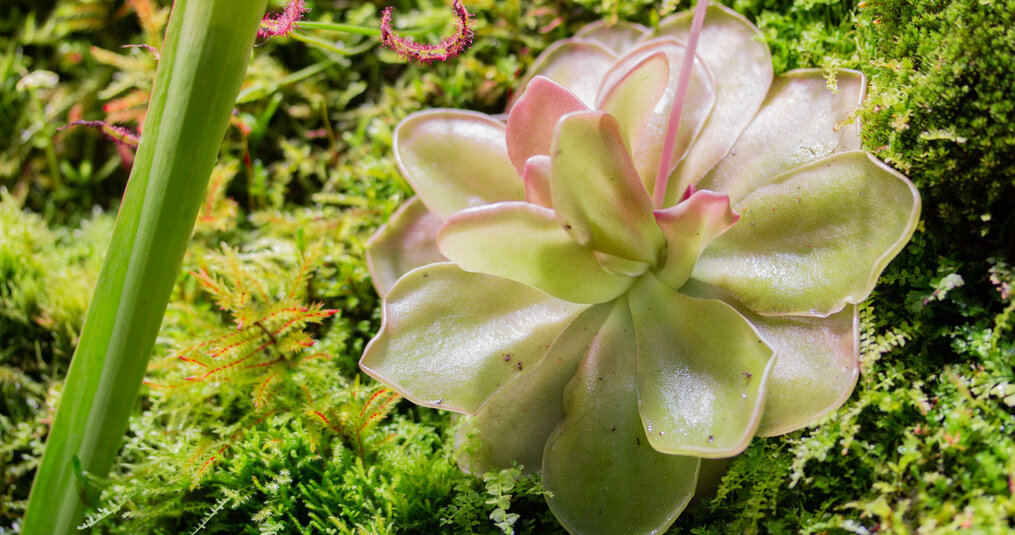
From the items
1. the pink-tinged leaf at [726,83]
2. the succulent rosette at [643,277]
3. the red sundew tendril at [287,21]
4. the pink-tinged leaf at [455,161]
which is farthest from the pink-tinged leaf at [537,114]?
the red sundew tendril at [287,21]

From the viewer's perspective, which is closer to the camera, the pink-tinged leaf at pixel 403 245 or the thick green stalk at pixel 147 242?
the thick green stalk at pixel 147 242

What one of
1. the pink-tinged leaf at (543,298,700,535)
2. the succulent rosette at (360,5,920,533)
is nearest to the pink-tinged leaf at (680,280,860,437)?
the succulent rosette at (360,5,920,533)

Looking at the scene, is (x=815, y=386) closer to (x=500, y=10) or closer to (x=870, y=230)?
(x=870, y=230)

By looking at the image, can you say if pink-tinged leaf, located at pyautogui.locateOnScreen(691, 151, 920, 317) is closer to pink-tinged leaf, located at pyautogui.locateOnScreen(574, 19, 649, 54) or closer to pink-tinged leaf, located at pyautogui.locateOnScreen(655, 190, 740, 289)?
pink-tinged leaf, located at pyautogui.locateOnScreen(655, 190, 740, 289)

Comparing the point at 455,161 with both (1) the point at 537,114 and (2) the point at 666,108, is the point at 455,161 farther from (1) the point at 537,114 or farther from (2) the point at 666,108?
(2) the point at 666,108

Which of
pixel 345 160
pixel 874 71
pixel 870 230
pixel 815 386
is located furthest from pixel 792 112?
pixel 345 160

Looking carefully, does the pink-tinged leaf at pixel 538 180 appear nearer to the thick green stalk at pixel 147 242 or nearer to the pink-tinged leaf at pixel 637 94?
the pink-tinged leaf at pixel 637 94
